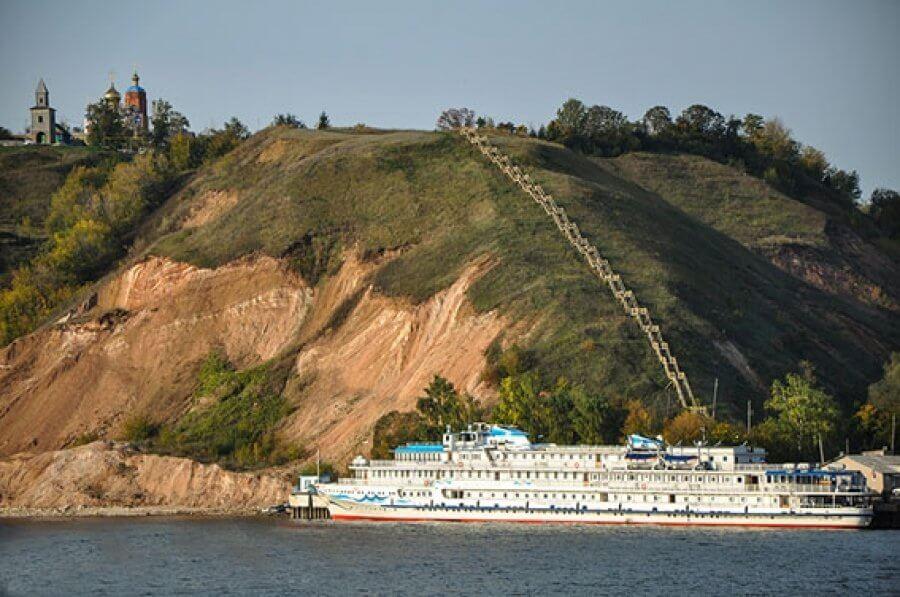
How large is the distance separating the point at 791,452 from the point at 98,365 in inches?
2487

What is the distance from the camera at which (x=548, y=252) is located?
144 m

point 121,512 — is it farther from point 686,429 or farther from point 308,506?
point 686,429

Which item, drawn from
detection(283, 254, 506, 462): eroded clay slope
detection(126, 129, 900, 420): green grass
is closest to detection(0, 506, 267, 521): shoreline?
detection(283, 254, 506, 462): eroded clay slope

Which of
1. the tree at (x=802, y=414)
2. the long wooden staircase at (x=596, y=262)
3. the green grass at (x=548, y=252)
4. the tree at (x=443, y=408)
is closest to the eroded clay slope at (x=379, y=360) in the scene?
the green grass at (x=548, y=252)

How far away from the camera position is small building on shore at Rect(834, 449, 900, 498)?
371 feet

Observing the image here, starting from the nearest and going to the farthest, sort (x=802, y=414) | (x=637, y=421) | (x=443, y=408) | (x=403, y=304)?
1. (x=637, y=421)
2. (x=443, y=408)
3. (x=802, y=414)
4. (x=403, y=304)

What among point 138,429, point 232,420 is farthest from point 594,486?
point 138,429

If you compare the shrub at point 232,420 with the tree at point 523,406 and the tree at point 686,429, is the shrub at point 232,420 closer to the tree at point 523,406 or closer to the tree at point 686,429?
the tree at point 523,406

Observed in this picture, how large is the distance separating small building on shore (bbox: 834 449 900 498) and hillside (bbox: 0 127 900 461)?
10.8 m

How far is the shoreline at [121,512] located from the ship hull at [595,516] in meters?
10.4

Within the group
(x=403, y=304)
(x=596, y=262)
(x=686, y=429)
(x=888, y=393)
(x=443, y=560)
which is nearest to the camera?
(x=443, y=560)

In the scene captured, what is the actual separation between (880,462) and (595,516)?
800 inches

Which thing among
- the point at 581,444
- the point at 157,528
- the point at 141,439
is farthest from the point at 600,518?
the point at 141,439

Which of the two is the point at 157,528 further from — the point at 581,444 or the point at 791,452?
the point at 791,452
